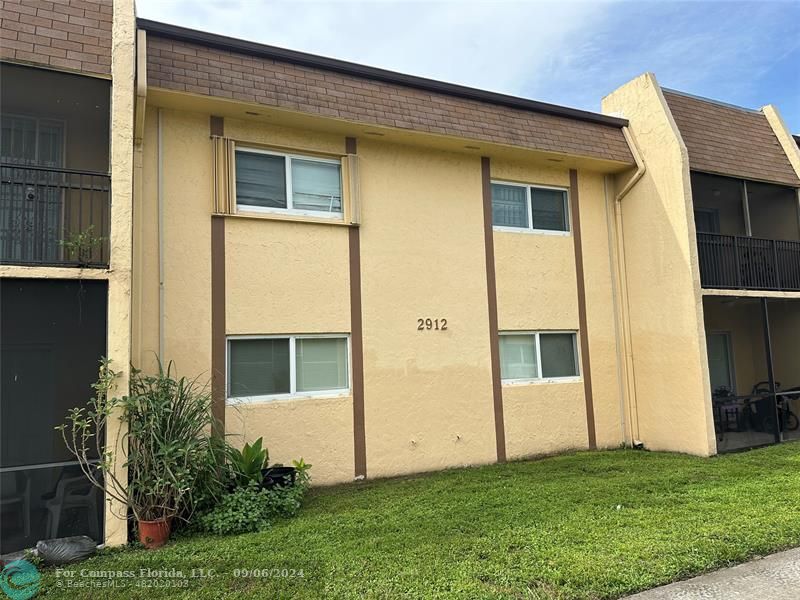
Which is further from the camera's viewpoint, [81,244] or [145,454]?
[81,244]

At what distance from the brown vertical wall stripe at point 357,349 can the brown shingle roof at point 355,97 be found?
0.78 metres

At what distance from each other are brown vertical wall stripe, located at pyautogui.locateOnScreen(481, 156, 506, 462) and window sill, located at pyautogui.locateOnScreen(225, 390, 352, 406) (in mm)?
2642

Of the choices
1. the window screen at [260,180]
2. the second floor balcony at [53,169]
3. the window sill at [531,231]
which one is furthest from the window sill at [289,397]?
the window sill at [531,231]

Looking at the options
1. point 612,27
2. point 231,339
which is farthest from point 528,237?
point 231,339

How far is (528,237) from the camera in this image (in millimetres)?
9570

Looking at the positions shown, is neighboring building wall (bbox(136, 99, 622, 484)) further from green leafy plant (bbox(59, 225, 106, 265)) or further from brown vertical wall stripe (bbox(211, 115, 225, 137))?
green leafy plant (bbox(59, 225, 106, 265))

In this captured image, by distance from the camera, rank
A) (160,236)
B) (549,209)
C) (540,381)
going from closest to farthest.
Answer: (160,236) → (540,381) → (549,209)

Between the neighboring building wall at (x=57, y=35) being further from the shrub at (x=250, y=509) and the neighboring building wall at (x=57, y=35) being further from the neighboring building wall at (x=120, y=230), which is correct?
the shrub at (x=250, y=509)

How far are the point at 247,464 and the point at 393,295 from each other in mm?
3369

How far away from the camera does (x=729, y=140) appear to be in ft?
34.7

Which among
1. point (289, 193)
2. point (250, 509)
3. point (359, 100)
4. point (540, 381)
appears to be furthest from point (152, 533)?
point (540, 381)

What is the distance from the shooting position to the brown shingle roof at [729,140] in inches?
393

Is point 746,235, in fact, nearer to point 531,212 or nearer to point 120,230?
point 531,212

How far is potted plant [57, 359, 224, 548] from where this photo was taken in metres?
5.23
